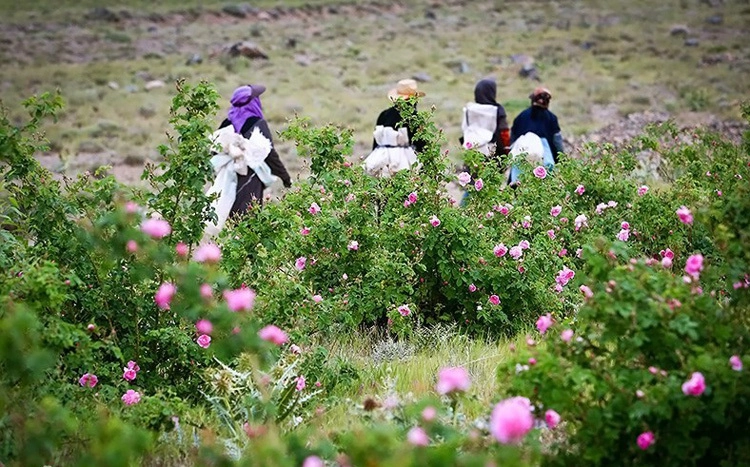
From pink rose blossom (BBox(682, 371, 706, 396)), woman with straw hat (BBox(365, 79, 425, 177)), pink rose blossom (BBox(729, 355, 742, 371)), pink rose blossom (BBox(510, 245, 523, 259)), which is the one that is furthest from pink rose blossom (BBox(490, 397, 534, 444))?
woman with straw hat (BBox(365, 79, 425, 177))

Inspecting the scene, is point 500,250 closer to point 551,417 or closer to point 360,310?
point 360,310

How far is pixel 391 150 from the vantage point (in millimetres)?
8523

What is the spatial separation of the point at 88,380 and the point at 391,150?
5.23m

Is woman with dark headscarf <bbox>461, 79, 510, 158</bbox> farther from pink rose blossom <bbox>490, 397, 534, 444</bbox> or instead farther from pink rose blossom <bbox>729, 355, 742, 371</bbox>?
pink rose blossom <bbox>490, 397, 534, 444</bbox>

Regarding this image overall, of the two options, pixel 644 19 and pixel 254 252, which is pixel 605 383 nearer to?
pixel 254 252

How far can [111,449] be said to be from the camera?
210 cm

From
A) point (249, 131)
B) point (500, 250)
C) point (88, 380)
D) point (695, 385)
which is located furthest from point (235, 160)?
point (695, 385)

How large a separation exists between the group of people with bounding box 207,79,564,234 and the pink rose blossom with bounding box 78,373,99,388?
4.79m

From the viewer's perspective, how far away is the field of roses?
2766 mm

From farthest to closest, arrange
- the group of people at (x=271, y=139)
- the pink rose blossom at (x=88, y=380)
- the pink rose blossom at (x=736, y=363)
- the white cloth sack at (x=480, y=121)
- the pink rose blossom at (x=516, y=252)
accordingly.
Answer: the white cloth sack at (x=480, y=121)
the group of people at (x=271, y=139)
the pink rose blossom at (x=516, y=252)
the pink rose blossom at (x=88, y=380)
the pink rose blossom at (x=736, y=363)

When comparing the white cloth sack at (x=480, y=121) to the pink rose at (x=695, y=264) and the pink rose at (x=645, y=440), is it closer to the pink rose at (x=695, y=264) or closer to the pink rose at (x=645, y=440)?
the pink rose at (x=695, y=264)

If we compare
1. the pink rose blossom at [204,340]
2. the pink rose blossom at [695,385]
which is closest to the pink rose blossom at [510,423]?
the pink rose blossom at [695,385]

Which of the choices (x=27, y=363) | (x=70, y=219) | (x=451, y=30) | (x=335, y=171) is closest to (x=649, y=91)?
(x=451, y=30)

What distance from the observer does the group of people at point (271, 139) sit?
8555 mm
